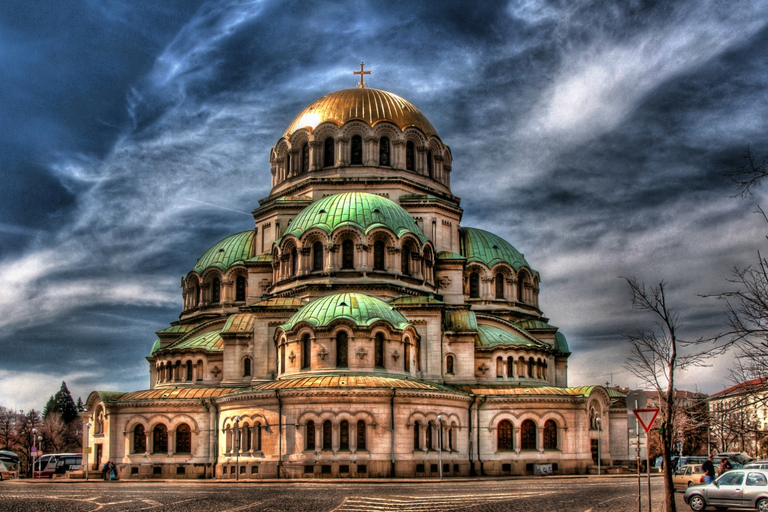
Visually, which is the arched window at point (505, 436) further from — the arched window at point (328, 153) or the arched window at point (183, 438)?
the arched window at point (328, 153)

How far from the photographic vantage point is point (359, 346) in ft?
152

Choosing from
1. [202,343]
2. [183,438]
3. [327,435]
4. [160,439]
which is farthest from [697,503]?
[202,343]

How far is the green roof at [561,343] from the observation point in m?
62.1

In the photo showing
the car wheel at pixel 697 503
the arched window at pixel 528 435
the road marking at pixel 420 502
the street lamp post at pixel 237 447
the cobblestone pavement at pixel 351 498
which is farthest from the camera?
the arched window at pixel 528 435

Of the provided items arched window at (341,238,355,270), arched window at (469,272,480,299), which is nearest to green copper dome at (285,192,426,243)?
arched window at (341,238,355,270)

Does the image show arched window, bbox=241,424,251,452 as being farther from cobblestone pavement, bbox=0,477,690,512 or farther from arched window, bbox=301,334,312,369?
cobblestone pavement, bbox=0,477,690,512

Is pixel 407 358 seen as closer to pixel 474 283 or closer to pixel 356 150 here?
pixel 474 283

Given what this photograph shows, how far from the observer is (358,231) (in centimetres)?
5119

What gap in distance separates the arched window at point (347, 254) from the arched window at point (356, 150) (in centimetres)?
851

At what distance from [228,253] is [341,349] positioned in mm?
17427

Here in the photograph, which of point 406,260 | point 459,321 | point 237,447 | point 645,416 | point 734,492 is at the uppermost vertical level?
point 406,260

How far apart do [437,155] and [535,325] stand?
12.8 metres

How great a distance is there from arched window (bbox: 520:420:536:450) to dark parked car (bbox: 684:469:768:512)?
23.6 metres

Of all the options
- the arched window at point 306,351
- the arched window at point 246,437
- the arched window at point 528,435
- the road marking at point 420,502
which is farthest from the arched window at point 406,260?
the road marking at point 420,502
